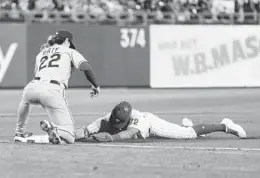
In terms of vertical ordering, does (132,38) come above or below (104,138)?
above

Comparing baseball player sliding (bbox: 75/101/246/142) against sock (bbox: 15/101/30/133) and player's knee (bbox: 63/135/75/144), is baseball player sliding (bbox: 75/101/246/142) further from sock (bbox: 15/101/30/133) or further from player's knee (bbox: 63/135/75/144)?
sock (bbox: 15/101/30/133)

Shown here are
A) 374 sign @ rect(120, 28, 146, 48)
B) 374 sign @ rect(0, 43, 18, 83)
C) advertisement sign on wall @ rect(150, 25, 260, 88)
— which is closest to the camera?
374 sign @ rect(0, 43, 18, 83)

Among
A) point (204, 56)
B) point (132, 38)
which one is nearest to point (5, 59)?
point (132, 38)

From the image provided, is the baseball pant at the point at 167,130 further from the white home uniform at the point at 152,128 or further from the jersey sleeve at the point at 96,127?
the jersey sleeve at the point at 96,127

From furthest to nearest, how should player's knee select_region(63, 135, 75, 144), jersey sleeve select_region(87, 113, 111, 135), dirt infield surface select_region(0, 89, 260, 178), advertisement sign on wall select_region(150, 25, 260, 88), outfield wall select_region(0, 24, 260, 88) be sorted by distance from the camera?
1. advertisement sign on wall select_region(150, 25, 260, 88)
2. outfield wall select_region(0, 24, 260, 88)
3. jersey sleeve select_region(87, 113, 111, 135)
4. player's knee select_region(63, 135, 75, 144)
5. dirt infield surface select_region(0, 89, 260, 178)

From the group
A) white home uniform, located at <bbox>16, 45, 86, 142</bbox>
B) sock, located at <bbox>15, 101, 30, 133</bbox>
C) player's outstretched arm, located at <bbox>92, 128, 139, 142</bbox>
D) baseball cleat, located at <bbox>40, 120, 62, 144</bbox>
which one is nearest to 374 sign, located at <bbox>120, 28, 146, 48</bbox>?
white home uniform, located at <bbox>16, 45, 86, 142</bbox>

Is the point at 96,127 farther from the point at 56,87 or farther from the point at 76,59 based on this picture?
the point at 76,59

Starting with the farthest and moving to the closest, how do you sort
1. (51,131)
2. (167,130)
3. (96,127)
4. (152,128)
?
(96,127)
(167,130)
(152,128)
(51,131)

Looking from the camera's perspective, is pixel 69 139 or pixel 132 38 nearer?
pixel 69 139
